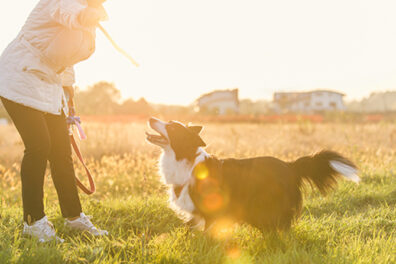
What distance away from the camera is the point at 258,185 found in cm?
341

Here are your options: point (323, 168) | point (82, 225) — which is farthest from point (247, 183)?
point (82, 225)

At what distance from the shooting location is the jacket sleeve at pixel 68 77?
324 cm

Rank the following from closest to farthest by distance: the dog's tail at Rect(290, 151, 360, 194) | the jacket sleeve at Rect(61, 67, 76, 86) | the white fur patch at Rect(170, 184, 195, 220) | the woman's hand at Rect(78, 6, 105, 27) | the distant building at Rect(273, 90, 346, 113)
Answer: the woman's hand at Rect(78, 6, 105, 27) < the jacket sleeve at Rect(61, 67, 76, 86) < the dog's tail at Rect(290, 151, 360, 194) < the white fur patch at Rect(170, 184, 195, 220) < the distant building at Rect(273, 90, 346, 113)

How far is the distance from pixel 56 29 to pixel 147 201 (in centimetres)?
244

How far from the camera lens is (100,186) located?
5844mm

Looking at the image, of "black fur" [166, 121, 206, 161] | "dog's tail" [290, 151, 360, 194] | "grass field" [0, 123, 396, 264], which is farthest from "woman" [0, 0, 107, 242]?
"dog's tail" [290, 151, 360, 194]

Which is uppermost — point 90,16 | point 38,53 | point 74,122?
point 90,16

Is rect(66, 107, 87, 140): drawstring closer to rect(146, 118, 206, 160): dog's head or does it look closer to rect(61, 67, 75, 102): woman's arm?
rect(61, 67, 75, 102): woman's arm

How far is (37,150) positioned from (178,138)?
147 cm

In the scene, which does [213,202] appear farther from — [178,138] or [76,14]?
[76,14]

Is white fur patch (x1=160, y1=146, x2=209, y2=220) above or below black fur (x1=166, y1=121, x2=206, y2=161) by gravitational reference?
below

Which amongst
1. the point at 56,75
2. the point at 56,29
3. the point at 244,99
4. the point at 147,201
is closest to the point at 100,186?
the point at 147,201

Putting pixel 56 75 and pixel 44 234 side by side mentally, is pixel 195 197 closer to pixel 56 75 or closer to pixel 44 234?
pixel 44 234

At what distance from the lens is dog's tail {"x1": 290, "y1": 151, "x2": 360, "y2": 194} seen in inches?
133
